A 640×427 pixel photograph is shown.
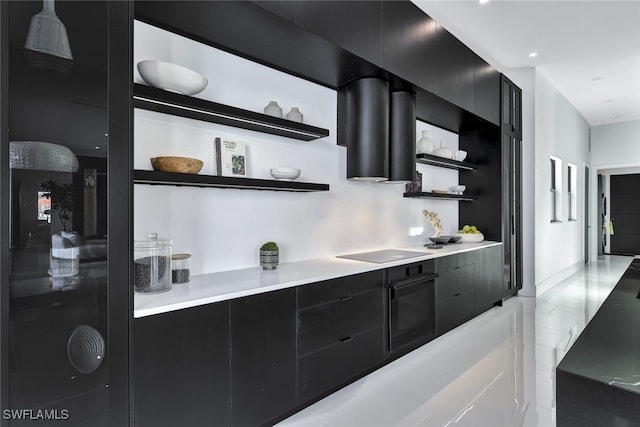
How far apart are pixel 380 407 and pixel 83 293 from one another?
6.00 ft

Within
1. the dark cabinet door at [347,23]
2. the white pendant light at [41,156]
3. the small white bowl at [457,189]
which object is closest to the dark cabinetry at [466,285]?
the small white bowl at [457,189]

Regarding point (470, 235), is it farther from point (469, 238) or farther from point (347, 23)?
point (347, 23)

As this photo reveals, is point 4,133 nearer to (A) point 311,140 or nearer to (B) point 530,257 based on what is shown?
(A) point 311,140

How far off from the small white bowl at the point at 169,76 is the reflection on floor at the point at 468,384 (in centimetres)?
201

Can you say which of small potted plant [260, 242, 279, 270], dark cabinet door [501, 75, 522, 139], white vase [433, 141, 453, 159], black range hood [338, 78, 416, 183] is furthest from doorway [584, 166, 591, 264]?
small potted plant [260, 242, 279, 270]

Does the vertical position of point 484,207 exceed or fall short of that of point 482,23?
it falls short

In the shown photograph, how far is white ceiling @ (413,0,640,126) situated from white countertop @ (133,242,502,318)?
281 centimetres

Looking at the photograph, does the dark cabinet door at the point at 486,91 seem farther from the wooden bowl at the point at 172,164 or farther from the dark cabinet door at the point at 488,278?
the wooden bowl at the point at 172,164

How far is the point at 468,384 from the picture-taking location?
2.54m

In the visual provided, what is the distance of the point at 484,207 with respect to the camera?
4812mm

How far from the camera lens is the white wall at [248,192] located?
81.7 inches

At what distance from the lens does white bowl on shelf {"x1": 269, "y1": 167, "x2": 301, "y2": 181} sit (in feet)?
8.14

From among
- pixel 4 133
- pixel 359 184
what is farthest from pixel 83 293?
pixel 359 184

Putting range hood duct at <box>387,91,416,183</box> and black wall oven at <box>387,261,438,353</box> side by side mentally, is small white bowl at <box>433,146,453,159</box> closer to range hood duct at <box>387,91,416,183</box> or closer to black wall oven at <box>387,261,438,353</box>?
range hood duct at <box>387,91,416,183</box>
